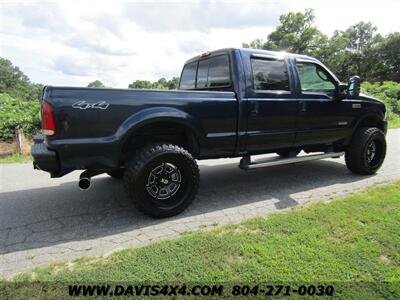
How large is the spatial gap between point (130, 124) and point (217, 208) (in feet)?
5.13

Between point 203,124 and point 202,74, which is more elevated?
point 202,74

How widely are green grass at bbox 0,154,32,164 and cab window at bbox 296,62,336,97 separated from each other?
6252 millimetres

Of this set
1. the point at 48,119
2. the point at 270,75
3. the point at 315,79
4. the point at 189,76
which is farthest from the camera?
the point at 189,76

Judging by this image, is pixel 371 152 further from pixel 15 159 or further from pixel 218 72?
pixel 15 159

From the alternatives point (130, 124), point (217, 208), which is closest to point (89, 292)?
point (130, 124)

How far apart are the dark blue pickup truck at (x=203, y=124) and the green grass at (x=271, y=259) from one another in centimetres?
89

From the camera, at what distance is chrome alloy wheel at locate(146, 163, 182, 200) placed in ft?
11.6

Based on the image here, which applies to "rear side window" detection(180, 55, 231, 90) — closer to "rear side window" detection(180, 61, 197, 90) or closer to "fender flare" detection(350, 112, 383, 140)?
"rear side window" detection(180, 61, 197, 90)

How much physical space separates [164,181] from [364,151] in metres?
3.71

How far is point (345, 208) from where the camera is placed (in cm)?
368

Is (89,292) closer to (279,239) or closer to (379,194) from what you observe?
(279,239)

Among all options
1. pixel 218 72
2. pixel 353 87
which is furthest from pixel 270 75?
pixel 353 87

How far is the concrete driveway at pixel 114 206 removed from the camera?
2965 millimetres

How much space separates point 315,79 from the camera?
488cm
